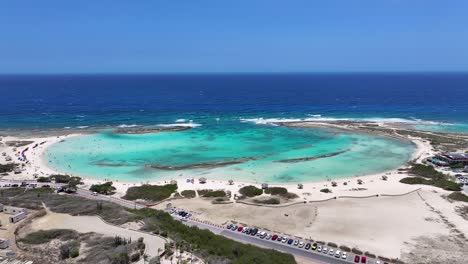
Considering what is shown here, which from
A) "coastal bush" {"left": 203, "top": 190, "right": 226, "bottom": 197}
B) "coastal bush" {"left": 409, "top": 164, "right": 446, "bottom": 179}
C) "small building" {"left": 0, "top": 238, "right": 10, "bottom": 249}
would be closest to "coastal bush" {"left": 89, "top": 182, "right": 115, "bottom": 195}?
"coastal bush" {"left": 203, "top": 190, "right": 226, "bottom": 197}

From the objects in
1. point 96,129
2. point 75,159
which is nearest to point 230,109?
point 96,129

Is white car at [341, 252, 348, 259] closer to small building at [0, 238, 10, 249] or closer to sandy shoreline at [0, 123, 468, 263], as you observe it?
sandy shoreline at [0, 123, 468, 263]

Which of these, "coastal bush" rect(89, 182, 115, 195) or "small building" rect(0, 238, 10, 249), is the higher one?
"small building" rect(0, 238, 10, 249)

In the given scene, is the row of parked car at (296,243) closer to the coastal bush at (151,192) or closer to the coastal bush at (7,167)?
the coastal bush at (151,192)

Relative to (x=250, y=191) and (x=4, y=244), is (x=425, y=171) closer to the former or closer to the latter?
(x=250, y=191)

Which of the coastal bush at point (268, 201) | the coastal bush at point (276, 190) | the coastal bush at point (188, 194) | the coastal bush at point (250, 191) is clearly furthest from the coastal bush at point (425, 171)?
the coastal bush at point (188, 194)
